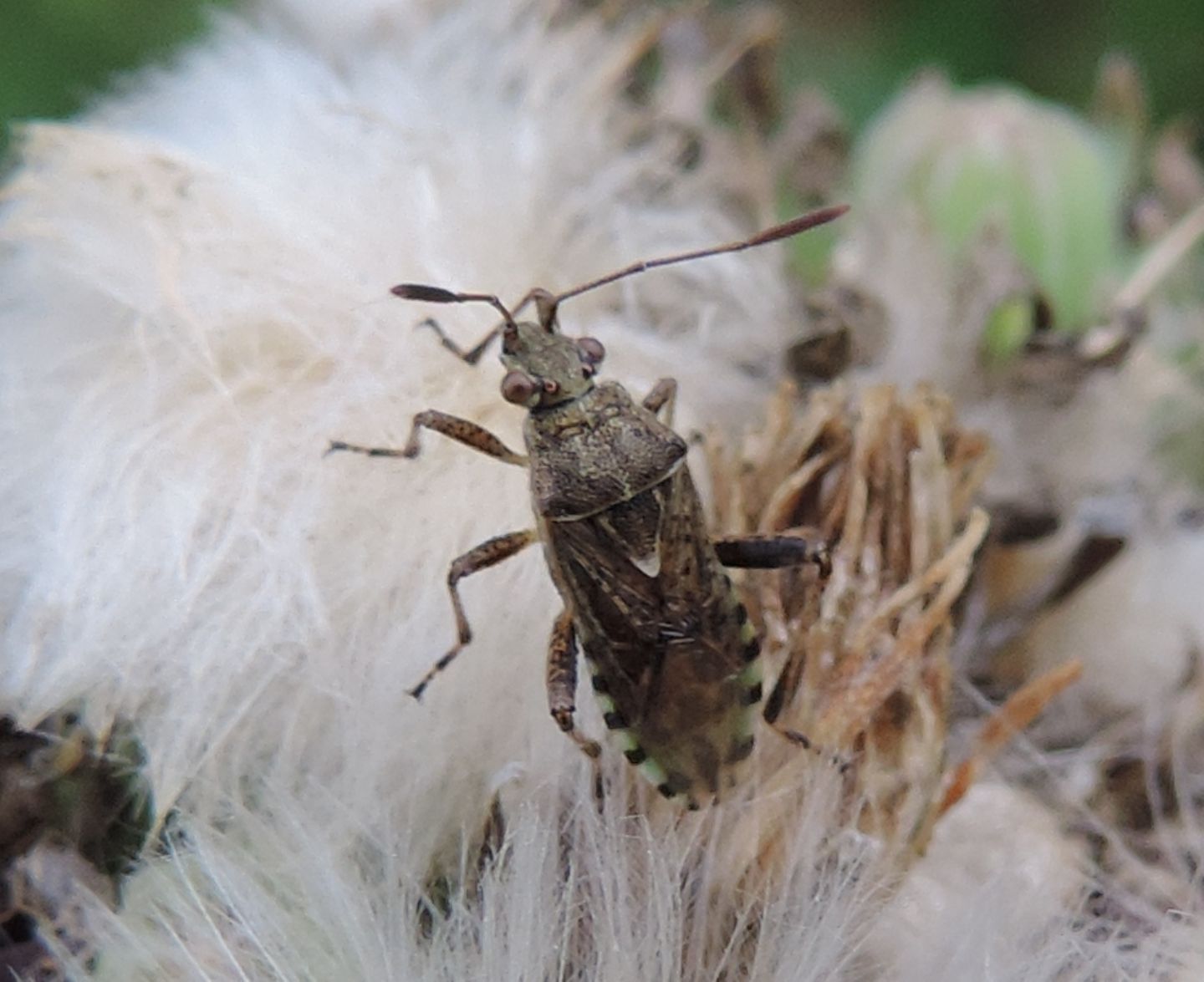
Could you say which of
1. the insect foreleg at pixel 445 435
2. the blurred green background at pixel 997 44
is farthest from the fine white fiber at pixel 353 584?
the blurred green background at pixel 997 44

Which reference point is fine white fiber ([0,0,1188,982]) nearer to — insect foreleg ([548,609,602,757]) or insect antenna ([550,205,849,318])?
insect foreleg ([548,609,602,757])

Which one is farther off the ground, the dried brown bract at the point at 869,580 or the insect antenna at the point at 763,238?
the insect antenna at the point at 763,238

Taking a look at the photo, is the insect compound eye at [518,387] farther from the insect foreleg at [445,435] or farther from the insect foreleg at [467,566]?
the insect foreleg at [467,566]

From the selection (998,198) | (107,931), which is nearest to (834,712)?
(107,931)

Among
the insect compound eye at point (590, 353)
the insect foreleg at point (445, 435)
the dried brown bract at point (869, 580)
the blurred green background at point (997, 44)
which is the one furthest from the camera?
the blurred green background at point (997, 44)

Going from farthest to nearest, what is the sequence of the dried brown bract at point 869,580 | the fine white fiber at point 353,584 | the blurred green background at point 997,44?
the blurred green background at point 997,44, the dried brown bract at point 869,580, the fine white fiber at point 353,584

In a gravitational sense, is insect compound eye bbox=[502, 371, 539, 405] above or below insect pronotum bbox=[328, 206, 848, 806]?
above

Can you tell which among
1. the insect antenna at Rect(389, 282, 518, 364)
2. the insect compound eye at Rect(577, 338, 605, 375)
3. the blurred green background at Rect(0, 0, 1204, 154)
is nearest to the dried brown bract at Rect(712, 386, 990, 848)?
the insect compound eye at Rect(577, 338, 605, 375)
